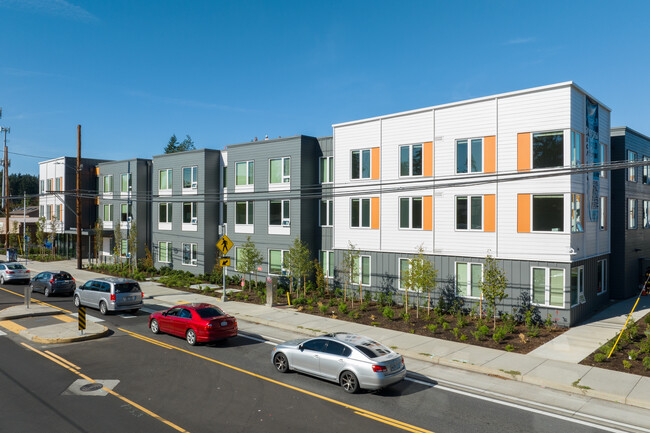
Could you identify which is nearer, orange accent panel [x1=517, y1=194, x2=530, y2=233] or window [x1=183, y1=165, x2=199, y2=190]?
orange accent panel [x1=517, y1=194, x2=530, y2=233]

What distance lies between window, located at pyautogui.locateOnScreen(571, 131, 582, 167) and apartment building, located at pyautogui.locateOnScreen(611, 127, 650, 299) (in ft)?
23.3

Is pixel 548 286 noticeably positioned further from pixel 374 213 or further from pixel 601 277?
pixel 374 213

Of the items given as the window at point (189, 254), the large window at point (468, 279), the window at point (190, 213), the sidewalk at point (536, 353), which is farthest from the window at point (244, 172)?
the large window at point (468, 279)

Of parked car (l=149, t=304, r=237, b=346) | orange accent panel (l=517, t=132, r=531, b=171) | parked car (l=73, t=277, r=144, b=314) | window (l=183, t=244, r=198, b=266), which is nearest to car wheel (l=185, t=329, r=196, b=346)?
parked car (l=149, t=304, r=237, b=346)

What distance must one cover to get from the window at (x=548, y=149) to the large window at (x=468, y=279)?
560 cm

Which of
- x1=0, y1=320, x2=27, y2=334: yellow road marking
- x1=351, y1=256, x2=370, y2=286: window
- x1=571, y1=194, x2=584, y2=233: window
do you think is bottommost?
x1=0, y1=320, x2=27, y2=334: yellow road marking

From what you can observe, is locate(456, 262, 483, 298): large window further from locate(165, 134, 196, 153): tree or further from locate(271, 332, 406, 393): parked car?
locate(165, 134, 196, 153): tree

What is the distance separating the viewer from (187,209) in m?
37.6

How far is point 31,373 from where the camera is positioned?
13672mm

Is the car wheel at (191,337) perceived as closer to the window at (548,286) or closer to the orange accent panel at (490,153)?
the window at (548,286)

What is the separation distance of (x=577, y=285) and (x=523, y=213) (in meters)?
4.01

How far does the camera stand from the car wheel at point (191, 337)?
1727 centimetres

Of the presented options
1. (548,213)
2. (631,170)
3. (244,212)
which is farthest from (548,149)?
(244,212)

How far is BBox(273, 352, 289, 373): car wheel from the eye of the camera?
13969 millimetres
